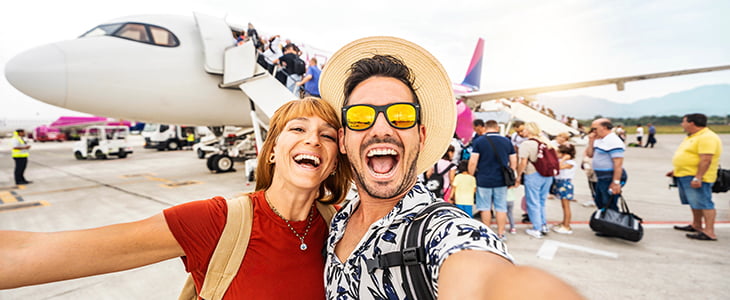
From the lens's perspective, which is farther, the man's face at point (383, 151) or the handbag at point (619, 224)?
the handbag at point (619, 224)

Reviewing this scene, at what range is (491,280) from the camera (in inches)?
31.5

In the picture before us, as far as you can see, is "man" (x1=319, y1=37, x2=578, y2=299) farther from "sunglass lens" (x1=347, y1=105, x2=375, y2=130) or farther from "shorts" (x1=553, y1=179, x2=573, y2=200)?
"shorts" (x1=553, y1=179, x2=573, y2=200)

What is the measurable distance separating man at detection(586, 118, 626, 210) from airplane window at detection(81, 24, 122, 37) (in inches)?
352

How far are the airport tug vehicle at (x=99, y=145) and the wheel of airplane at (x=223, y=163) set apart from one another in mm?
9605

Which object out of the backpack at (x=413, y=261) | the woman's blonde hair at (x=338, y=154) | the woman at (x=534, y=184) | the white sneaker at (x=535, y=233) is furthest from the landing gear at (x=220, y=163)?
the backpack at (x=413, y=261)

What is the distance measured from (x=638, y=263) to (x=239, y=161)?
13.6 meters

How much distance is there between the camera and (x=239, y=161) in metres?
13.7

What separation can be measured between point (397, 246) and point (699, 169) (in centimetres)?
520

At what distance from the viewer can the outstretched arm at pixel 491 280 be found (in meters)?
0.69

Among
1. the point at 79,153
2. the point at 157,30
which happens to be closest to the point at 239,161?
the point at 157,30

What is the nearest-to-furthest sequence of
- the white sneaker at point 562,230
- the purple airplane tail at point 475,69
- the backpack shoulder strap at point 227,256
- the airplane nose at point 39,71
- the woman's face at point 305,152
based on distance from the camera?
the backpack shoulder strap at point 227,256 < the woman's face at point 305,152 < the white sneaker at point 562,230 < the airplane nose at point 39,71 < the purple airplane tail at point 475,69

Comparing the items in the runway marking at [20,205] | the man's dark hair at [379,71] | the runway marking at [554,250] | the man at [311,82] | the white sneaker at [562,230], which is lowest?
the runway marking at [554,250]

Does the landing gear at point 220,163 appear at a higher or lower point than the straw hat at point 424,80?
lower

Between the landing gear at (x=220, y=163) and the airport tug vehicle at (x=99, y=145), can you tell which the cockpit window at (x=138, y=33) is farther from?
the airport tug vehicle at (x=99, y=145)
